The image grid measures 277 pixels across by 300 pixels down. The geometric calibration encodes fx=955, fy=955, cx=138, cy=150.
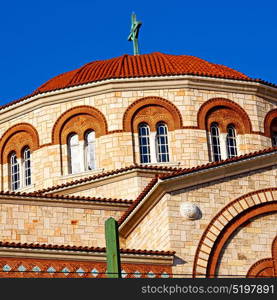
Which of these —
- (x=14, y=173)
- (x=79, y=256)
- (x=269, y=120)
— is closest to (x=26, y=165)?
(x=14, y=173)

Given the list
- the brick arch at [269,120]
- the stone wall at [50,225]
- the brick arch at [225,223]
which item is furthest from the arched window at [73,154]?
the brick arch at [225,223]

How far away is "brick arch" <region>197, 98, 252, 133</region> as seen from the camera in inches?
1268

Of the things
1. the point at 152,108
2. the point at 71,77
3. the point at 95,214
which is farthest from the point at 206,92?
the point at 95,214

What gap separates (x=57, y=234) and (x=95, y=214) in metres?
1.30

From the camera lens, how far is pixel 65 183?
30875 millimetres

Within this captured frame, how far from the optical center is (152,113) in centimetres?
3195

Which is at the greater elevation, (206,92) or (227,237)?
(206,92)

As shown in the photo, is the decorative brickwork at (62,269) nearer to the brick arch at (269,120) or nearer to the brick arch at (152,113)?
the brick arch at (152,113)

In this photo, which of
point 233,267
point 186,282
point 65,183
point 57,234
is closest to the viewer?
point 186,282

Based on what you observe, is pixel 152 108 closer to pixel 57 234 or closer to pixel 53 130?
pixel 53 130

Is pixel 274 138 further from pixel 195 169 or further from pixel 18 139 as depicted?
pixel 195 169

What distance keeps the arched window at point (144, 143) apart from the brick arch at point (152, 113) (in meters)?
0.19

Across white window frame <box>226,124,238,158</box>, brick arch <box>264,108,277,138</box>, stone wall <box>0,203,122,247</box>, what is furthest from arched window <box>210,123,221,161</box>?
stone wall <box>0,203,122,247</box>

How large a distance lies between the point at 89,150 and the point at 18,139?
291 centimetres
